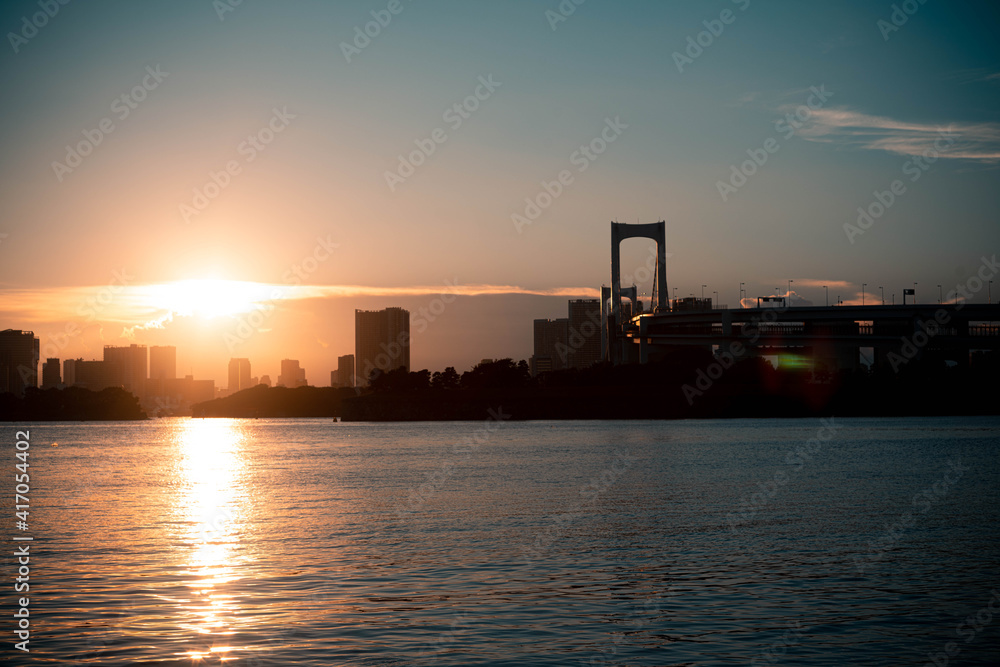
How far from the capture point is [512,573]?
1919 centimetres

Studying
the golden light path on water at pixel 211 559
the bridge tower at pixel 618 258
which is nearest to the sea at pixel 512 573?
the golden light path on water at pixel 211 559

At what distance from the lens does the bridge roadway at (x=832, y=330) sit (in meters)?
151

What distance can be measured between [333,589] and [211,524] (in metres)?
12.7

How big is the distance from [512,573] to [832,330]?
154884 millimetres

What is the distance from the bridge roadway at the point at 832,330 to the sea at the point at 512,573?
118144mm

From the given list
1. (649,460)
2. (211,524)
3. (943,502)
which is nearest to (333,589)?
(211,524)

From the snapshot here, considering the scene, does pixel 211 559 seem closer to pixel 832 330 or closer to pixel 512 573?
pixel 512 573

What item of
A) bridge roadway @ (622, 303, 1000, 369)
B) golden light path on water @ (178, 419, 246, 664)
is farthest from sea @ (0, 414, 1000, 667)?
bridge roadway @ (622, 303, 1000, 369)

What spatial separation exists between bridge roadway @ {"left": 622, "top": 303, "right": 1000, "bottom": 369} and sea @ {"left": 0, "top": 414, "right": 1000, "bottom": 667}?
118144 millimetres

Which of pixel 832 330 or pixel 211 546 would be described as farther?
pixel 832 330

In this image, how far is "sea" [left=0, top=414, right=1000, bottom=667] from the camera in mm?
13672

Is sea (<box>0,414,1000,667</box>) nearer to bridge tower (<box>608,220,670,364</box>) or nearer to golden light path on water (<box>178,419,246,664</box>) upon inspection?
golden light path on water (<box>178,419,246,664</box>)

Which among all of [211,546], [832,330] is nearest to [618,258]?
[832,330]

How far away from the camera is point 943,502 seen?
32375 millimetres
